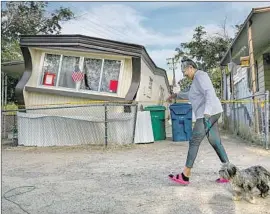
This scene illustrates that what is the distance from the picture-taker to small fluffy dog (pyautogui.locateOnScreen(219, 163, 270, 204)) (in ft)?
15.3

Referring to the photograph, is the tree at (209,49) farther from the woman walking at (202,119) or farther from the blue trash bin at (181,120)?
the woman walking at (202,119)

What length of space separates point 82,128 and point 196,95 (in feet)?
21.7

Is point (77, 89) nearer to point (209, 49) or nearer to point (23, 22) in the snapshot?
point (23, 22)

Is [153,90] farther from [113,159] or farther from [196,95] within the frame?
[196,95]

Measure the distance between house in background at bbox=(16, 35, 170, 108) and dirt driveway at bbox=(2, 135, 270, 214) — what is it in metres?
2.93

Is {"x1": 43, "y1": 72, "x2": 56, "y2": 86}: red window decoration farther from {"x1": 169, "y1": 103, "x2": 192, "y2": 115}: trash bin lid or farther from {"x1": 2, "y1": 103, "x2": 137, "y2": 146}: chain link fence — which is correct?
{"x1": 169, "y1": 103, "x2": 192, "y2": 115}: trash bin lid

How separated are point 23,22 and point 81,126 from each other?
17.6 meters

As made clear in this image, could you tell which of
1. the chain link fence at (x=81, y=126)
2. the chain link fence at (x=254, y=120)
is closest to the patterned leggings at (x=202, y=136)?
the chain link fence at (x=254, y=120)

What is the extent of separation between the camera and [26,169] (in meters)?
7.86

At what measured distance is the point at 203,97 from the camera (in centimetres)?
570

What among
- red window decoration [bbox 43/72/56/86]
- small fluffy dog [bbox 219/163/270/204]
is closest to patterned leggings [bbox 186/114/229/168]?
small fluffy dog [bbox 219/163/270/204]

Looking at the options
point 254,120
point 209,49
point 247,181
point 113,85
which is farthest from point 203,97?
point 209,49

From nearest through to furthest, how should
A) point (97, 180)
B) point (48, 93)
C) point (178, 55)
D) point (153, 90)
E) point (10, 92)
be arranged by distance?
point (97, 180), point (48, 93), point (153, 90), point (10, 92), point (178, 55)

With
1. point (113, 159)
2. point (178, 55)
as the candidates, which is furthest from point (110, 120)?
point (178, 55)
